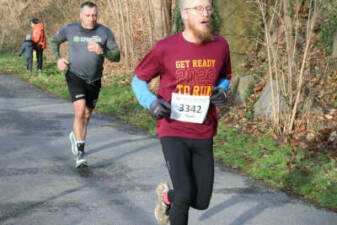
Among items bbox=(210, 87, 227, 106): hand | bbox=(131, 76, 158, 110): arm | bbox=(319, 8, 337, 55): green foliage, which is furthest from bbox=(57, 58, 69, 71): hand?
bbox=(319, 8, 337, 55): green foliage

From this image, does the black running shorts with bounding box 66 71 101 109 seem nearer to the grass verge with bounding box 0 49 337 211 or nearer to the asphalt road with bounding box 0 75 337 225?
the asphalt road with bounding box 0 75 337 225

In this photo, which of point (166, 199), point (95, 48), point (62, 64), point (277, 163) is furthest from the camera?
point (277, 163)

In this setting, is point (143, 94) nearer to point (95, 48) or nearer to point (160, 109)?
point (160, 109)

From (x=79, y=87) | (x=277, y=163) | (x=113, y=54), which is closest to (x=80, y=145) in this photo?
(x=79, y=87)

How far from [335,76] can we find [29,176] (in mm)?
6093

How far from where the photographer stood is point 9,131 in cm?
988

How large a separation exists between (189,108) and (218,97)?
240 millimetres

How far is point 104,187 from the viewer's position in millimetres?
6578

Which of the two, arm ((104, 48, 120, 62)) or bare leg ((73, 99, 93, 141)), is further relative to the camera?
bare leg ((73, 99, 93, 141))

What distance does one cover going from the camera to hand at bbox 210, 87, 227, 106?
428cm

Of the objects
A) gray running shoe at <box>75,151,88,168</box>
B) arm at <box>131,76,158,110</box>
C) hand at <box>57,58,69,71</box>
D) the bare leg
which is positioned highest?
arm at <box>131,76,158,110</box>

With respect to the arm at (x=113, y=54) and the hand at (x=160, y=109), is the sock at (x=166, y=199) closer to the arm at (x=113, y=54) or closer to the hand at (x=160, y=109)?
the hand at (x=160, y=109)

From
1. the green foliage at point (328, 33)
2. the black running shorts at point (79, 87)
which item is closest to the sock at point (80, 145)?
the black running shorts at point (79, 87)

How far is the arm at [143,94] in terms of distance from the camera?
4199 mm
